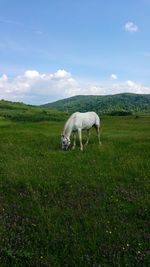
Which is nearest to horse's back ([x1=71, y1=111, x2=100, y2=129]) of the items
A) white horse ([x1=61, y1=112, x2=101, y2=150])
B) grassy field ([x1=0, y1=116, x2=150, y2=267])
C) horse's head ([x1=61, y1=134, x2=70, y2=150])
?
white horse ([x1=61, y1=112, x2=101, y2=150])

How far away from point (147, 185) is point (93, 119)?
15194mm

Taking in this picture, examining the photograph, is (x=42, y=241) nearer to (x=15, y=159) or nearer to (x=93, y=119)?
(x=15, y=159)

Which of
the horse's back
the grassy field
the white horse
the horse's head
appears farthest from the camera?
the horse's back

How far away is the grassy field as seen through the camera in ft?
30.6

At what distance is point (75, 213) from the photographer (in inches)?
476

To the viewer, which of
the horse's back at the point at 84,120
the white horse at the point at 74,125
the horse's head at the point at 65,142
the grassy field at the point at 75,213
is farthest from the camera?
the horse's back at the point at 84,120

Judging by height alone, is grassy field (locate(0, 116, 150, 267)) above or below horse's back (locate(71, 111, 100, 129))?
below

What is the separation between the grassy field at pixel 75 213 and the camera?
367 inches

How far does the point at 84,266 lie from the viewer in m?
8.80

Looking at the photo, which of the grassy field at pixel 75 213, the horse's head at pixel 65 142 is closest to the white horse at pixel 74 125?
the horse's head at pixel 65 142

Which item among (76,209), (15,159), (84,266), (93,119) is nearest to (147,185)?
(76,209)

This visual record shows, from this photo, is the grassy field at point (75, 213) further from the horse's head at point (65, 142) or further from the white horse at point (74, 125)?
the white horse at point (74, 125)

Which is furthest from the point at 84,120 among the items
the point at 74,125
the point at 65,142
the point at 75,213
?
the point at 75,213

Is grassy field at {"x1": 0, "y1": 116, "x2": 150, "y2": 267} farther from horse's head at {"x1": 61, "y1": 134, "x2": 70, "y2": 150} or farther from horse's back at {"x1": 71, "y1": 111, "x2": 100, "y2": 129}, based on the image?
horse's back at {"x1": 71, "y1": 111, "x2": 100, "y2": 129}
